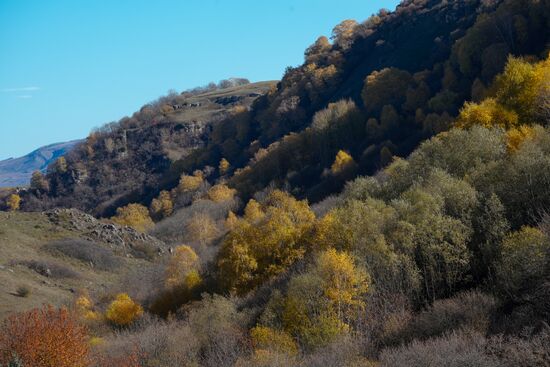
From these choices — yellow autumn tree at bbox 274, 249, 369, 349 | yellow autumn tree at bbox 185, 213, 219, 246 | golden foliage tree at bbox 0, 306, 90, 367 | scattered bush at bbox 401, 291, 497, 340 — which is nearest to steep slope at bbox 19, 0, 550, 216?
yellow autumn tree at bbox 185, 213, 219, 246

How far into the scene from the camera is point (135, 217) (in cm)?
13562

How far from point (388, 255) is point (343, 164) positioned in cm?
5904

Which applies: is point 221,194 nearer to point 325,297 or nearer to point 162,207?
point 162,207

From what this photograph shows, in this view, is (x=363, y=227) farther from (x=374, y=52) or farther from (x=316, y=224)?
(x=374, y=52)

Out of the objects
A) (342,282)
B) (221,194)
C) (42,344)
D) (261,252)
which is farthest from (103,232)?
(342,282)

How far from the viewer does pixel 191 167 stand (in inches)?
6457

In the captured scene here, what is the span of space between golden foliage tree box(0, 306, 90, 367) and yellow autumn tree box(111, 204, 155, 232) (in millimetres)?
87312

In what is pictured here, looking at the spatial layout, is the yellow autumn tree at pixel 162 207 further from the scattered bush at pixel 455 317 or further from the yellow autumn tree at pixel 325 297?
the scattered bush at pixel 455 317

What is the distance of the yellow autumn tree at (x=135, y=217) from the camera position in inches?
4974

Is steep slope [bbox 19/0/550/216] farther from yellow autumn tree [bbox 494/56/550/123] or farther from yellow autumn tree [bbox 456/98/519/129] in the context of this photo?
yellow autumn tree [bbox 456/98/519/129]

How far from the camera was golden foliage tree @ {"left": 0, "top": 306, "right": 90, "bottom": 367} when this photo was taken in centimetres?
3062

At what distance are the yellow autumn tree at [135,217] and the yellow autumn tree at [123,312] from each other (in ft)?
208

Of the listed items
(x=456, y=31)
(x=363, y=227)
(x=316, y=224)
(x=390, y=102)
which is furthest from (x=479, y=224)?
(x=456, y=31)

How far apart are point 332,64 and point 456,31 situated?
4174 cm
